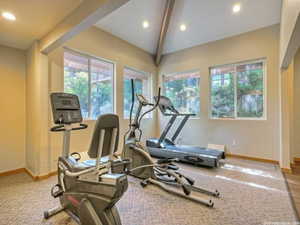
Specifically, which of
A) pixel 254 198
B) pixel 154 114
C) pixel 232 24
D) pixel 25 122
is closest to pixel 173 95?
pixel 154 114

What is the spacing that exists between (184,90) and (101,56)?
288 cm

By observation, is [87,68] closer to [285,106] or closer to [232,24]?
[232,24]

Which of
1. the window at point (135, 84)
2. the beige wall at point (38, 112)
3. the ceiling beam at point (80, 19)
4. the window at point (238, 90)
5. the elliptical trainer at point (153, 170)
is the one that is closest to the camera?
the ceiling beam at point (80, 19)

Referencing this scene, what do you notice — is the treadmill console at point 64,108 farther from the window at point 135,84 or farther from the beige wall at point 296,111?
the beige wall at point 296,111

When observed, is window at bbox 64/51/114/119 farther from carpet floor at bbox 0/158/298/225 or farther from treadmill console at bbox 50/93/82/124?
carpet floor at bbox 0/158/298/225

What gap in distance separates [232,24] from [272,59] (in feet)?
4.39

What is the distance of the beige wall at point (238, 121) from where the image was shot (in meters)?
3.90

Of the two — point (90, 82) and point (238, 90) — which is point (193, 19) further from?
point (90, 82)

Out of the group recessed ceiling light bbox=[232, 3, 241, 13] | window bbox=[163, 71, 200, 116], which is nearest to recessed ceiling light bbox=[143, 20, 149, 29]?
window bbox=[163, 71, 200, 116]

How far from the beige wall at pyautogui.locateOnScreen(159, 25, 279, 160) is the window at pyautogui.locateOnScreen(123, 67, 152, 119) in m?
1.09

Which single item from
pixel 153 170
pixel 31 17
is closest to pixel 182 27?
pixel 31 17

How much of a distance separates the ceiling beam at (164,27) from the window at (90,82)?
6.01 feet

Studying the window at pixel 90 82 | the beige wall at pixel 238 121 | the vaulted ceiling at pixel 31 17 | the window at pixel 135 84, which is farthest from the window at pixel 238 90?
the vaulted ceiling at pixel 31 17

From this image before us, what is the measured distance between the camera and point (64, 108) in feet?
6.69
